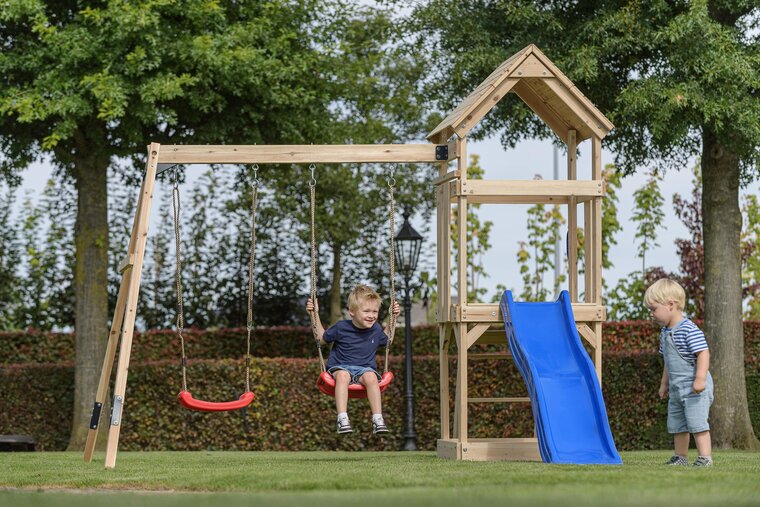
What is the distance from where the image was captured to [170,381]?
15555mm

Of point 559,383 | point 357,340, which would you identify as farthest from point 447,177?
point 559,383

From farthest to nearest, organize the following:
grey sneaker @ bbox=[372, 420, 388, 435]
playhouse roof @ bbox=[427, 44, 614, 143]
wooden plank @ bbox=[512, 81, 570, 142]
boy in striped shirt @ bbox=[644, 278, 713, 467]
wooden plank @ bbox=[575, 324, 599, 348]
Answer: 1. wooden plank @ bbox=[512, 81, 570, 142]
2. playhouse roof @ bbox=[427, 44, 614, 143]
3. wooden plank @ bbox=[575, 324, 599, 348]
4. grey sneaker @ bbox=[372, 420, 388, 435]
5. boy in striped shirt @ bbox=[644, 278, 713, 467]

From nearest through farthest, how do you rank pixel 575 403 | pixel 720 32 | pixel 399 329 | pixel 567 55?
pixel 575 403
pixel 720 32
pixel 567 55
pixel 399 329

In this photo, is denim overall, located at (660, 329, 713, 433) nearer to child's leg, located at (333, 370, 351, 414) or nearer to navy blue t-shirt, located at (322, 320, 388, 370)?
navy blue t-shirt, located at (322, 320, 388, 370)

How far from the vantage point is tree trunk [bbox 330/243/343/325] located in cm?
2064

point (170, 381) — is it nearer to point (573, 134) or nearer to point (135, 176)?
point (135, 176)

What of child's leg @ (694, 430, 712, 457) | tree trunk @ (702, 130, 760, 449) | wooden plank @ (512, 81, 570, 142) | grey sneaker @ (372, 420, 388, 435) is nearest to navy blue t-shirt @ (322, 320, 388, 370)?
grey sneaker @ (372, 420, 388, 435)

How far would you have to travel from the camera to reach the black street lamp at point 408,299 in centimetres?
1523

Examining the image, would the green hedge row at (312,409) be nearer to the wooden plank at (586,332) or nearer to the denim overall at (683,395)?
the wooden plank at (586,332)

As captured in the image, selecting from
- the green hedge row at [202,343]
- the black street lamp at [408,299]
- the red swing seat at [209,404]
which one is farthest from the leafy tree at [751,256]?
the red swing seat at [209,404]

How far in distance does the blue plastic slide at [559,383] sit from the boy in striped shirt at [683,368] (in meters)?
0.59

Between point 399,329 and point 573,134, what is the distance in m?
7.79

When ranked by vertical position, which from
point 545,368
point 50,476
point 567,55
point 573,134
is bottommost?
point 50,476

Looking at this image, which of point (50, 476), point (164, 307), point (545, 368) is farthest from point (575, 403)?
point (164, 307)
